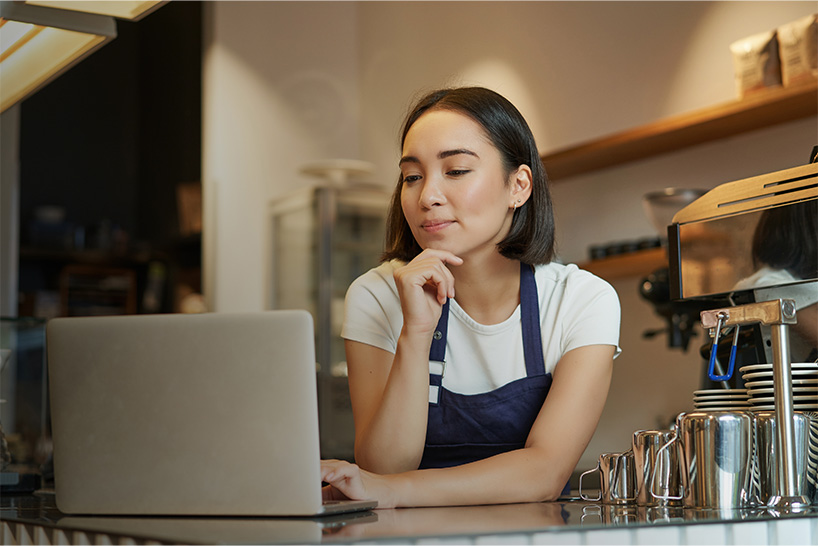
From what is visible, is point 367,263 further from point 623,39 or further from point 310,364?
point 310,364

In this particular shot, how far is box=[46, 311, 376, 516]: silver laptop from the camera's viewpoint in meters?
0.89

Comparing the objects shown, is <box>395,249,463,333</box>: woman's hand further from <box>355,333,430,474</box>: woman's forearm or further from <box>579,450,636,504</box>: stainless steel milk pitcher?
<box>579,450,636,504</box>: stainless steel milk pitcher

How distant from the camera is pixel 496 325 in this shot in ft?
5.09

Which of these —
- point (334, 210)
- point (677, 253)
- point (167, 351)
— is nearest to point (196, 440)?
point (167, 351)

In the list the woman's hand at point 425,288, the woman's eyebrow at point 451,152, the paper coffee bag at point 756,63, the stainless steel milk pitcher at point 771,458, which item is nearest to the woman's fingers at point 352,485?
the woman's hand at point 425,288

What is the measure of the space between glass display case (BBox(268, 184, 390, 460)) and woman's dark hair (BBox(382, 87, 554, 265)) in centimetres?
271

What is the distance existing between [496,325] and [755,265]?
44cm

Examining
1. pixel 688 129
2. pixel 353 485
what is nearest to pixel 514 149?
pixel 353 485

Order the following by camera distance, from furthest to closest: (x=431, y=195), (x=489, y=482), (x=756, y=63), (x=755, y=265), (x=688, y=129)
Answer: (x=688, y=129)
(x=756, y=63)
(x=431, y=195)
(x=755, y=265)
(x=489, y=482)

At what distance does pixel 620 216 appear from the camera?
134 inches

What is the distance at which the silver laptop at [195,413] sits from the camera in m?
0.89

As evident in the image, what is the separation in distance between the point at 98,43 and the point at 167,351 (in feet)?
3.19

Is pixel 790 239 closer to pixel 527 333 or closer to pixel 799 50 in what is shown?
pixel 527 333

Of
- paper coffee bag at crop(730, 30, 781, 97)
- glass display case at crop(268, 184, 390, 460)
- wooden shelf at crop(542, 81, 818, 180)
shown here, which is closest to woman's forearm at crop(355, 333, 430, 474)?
wooden shelf at crop(542, 81, 818, 180)
